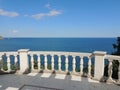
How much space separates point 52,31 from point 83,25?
38.3ft

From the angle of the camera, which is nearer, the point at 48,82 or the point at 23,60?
the point at 48,82

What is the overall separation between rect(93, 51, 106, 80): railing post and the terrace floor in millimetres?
213

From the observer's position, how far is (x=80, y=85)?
3.35m

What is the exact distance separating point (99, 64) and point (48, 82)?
154 cm

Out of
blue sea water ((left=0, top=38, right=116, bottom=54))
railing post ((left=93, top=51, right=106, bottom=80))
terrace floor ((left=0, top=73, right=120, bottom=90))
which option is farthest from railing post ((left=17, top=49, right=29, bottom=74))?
blue sea water ((left=0, top=38, right=116, bottom=54))

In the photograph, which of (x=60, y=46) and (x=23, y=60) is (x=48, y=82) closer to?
(x=23, y=60)

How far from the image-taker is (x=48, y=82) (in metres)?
3.56

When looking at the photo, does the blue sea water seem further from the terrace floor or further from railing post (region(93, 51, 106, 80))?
railing post (region(93, 51, 106, 80))

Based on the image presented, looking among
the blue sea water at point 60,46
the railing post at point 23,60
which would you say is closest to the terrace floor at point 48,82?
the railing post at point 23,60

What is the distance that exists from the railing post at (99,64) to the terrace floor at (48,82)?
0.21 meters

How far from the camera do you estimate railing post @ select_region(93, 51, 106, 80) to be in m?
3.53

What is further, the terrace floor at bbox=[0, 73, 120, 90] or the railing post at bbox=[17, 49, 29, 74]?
the railing post at bbox=[17, 49, 29, 74]

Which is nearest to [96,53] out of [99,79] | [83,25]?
[99,79]

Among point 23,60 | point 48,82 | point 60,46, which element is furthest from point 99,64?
point 60,46
